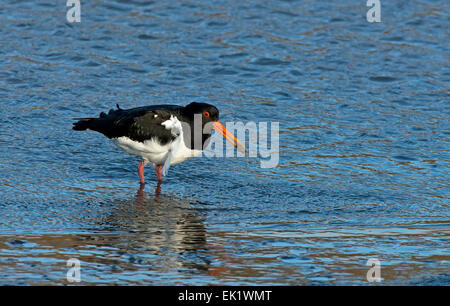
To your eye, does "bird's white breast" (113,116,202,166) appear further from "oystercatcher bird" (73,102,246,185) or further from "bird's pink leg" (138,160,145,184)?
"bird's pink leg" (138,160,145,184)

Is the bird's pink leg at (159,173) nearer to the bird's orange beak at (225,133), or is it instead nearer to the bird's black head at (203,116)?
the bird's black head at (203,116)

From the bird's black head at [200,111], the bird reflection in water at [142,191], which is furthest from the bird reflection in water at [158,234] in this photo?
the bird's black head at [200,111]

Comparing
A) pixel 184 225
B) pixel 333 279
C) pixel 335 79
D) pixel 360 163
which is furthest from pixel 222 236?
pixel 335 79

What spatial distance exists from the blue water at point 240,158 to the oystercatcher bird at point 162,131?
37cm

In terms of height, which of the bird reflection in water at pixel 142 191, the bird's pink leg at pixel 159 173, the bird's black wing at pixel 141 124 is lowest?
the bird reflection in water at pixel 142 191

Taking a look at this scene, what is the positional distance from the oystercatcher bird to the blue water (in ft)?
1.22

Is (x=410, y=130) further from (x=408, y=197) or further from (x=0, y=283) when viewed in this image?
(x=0, y=283)

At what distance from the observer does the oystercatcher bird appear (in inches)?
353

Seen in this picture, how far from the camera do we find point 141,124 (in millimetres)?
8961

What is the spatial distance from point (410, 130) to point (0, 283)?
6649 mm

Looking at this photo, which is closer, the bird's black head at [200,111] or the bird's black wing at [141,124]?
the bird's black wing at [141,124]

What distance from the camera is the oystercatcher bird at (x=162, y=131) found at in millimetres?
8961

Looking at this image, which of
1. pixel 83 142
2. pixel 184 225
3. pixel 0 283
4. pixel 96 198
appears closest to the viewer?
pixel 0 283

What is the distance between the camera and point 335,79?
12555 mm
